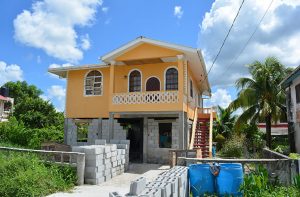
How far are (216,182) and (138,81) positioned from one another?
11.0 metres

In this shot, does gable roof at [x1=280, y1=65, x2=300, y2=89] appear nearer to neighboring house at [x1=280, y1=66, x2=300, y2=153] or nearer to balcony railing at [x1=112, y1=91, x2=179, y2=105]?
neighboring house at [x1=280, y1=66, x2=300, y2=153]

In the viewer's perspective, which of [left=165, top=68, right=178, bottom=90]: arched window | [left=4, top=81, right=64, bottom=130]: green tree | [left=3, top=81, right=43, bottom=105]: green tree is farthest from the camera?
[left=3, top=81, right=43, bottom=105]: green tree

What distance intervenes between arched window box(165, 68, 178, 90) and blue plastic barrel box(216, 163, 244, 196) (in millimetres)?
9982

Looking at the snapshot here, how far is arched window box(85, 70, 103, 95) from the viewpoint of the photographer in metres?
17.8

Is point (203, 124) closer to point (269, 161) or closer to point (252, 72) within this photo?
point (252, 72)

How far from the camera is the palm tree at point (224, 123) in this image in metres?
30.1

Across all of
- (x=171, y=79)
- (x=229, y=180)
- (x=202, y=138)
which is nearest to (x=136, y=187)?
(x=229, y=180)

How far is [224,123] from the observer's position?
31094 mm

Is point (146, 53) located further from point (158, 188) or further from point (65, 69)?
point (158, 188)

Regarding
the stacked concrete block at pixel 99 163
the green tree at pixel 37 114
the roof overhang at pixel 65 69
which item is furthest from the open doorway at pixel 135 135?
the green tree at pixel 37 114

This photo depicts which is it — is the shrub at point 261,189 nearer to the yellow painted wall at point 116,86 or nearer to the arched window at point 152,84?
the yellow painted wall at point 116,86

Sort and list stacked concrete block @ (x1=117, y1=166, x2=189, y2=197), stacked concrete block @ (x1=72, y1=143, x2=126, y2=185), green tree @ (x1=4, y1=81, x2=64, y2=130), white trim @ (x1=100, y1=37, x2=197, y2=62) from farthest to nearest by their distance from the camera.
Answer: green tree @ (x1=4, y1=81, x2=64, y2=130)
white trim @ (x1=100, y1=37, x2=197, y2=62)
stacked concrete block @ (x1=72, y1=143, x2=126, y2=185)
stacked concrete block @ (x1=117, y1=166, x2=189, y2=197)

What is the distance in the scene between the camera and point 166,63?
1681 cm

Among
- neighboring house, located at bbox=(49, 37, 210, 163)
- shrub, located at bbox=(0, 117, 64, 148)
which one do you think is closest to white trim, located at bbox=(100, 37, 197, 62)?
neighboring house, located at bbox=(49, 37, 210, 163)
